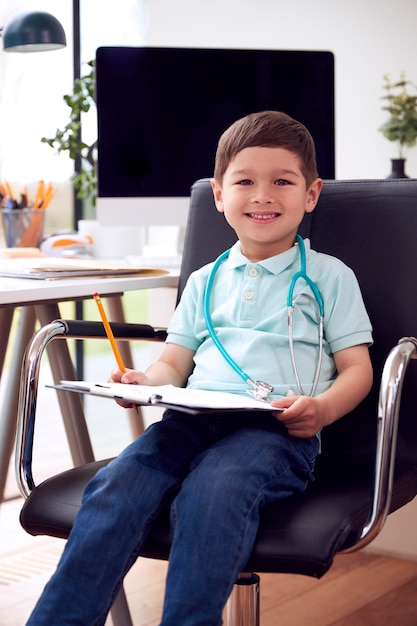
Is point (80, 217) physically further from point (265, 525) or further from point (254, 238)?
point (265, 525)

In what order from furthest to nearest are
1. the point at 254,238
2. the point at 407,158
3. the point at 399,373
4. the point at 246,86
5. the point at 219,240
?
the point at 407,158
the point at 246,86
the point at 219,240
the point at 254,238
the point at 399,373

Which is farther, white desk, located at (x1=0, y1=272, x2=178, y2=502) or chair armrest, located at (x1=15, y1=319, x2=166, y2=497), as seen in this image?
white desk, located at (x1=0, y1=272, x2=178, y2=502)

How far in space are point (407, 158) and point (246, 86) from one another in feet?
4.37

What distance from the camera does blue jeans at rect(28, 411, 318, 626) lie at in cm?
103

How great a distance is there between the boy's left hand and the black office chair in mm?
79

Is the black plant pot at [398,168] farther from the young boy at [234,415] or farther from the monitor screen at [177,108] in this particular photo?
the young boy at [234,415]

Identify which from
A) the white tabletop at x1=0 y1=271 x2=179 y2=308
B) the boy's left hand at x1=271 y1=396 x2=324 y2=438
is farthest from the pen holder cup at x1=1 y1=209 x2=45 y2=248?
the boy's left hand at x1=271 y1=396 x2=324 y2=438

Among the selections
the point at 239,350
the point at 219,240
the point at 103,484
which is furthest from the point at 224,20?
the point at 103,484

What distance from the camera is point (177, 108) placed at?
2.19 m

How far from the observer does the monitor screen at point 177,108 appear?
7.10 ft

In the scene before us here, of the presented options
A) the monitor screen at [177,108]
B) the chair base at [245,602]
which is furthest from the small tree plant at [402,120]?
the chair base at [245,602]

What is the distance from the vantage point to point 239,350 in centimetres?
133

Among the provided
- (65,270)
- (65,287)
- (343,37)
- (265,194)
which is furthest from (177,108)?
(343,37)

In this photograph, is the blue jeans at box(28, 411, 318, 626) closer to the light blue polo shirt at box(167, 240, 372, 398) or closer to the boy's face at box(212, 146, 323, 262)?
the light blue polo shirt at box(167, 240, 372, 398)
